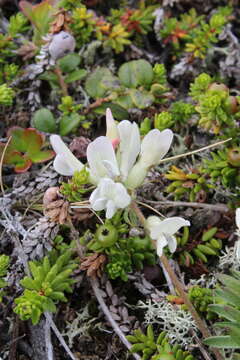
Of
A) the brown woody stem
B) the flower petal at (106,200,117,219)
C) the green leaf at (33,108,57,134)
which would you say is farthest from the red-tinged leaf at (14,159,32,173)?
the flower petal at (106,200,117,219)

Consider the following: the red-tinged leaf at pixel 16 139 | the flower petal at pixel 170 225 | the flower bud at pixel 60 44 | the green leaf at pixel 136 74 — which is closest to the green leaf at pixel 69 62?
the flower bud at pixel 60 44

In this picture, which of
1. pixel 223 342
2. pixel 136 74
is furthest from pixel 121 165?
pixel 136 74

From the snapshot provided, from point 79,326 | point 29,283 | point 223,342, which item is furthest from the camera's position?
point 79,326

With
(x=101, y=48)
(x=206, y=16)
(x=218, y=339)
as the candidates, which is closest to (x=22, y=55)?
(x=101, y=48)

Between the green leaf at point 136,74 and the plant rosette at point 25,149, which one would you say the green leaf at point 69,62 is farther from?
the plant rosette at point 25,149

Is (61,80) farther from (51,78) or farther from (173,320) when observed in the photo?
A: (173,320)

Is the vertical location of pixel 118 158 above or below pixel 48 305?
above

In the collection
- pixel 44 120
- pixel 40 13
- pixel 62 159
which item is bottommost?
pixel 44 120
